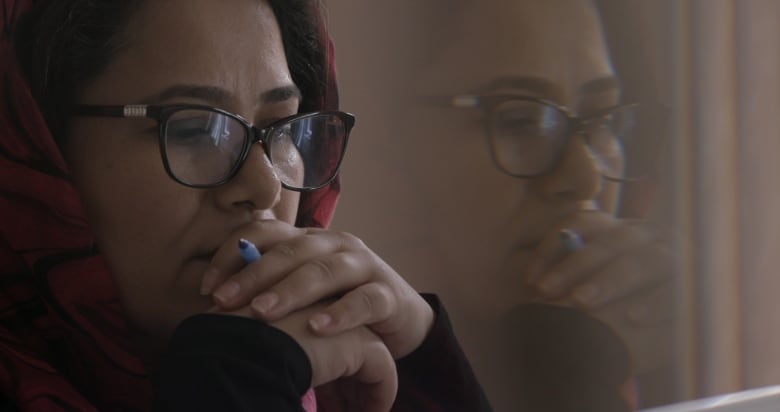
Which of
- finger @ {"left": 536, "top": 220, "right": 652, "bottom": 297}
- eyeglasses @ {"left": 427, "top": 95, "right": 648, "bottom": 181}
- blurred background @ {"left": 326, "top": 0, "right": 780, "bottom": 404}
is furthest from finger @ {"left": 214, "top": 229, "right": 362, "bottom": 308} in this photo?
blurred background @ {"left": 326, "top": 0, "right": 780, "bottom": 404}

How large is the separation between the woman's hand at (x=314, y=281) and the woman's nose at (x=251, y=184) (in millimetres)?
24

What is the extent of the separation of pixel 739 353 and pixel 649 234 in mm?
286

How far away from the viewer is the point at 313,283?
27.7 inches

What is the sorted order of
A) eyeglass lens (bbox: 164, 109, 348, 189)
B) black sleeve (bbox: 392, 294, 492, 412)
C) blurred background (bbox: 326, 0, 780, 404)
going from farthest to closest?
blurred background (bbox: 326, 0, 780, 404), black sleeve (bbox: 392, 294, 492, 412), eyeglass lens (bbox: 164, 109, 348, 189)

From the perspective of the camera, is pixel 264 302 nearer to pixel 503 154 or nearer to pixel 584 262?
pixel 503 154

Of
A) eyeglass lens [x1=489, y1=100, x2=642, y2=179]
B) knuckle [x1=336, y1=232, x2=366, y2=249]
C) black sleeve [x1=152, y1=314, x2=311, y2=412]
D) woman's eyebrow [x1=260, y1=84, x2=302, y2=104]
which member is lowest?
black sleeve [x1=152, y1=314, x2=311, y2=412]

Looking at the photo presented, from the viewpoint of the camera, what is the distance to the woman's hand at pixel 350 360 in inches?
27.0

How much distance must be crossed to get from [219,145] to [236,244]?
0.28 feet

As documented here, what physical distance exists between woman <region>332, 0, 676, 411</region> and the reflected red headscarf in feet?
0.91

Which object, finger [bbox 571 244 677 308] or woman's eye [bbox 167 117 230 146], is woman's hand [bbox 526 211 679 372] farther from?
woman's eye [bbox 167 117 230 146]

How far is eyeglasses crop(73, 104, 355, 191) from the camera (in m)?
0.71

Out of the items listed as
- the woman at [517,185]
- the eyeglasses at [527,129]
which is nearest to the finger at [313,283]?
the woman at [517,185]

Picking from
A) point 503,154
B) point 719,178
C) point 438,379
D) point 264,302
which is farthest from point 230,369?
point 719,178

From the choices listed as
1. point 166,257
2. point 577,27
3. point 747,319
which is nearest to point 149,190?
point 166,257
